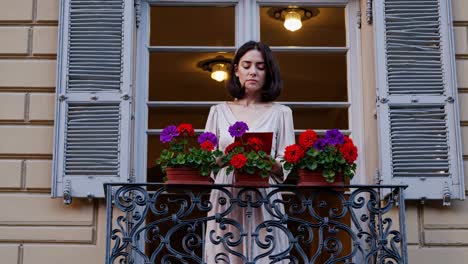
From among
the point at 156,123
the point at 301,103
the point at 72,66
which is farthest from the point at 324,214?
the point at 72,66

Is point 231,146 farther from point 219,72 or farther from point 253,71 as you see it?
point 219,72

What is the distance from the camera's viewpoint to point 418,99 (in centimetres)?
772

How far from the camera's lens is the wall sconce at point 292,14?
843 cm

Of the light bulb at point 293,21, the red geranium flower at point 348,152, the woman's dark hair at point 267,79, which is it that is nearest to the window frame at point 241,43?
the light bulb at point 293,21

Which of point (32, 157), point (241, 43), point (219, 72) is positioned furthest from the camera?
point (219, 72)

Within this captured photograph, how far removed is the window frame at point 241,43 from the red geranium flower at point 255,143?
1.49 metres

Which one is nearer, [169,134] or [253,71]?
[169,134]

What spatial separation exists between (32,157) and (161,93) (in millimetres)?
1162

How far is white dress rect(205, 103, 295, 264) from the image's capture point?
6707 mm

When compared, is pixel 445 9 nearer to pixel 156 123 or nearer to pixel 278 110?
pixel 278 110

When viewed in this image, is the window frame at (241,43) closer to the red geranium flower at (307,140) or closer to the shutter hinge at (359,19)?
the shutter hinge at (359,19)

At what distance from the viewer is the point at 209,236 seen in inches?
268

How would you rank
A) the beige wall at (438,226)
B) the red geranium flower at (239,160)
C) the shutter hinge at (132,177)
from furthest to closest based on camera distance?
the shutter hinge at (132,177), the beige wall at (438,226), the red geranium flower at (239,160)

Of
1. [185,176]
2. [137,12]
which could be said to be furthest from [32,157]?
[185,176]
